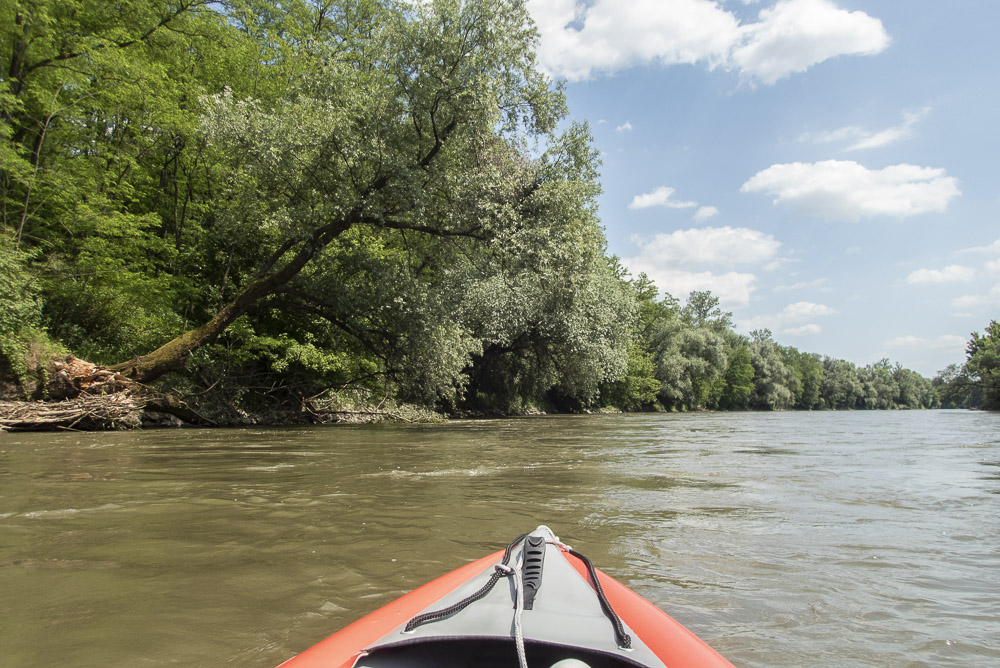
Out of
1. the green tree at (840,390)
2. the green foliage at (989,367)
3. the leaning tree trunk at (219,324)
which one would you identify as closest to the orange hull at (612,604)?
the leaning tree trunk at (219,324)

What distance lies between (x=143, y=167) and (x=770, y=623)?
18165 millimetres

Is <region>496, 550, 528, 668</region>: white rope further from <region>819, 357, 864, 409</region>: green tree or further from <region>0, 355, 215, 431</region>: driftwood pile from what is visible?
<region>819, 357, 864, 409</region>: green tree

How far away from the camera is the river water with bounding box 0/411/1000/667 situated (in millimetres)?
2145

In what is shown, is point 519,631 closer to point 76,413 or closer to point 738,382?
point 76,413

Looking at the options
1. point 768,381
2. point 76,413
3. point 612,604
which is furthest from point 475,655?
point 768,381

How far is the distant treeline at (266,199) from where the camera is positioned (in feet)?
37.0

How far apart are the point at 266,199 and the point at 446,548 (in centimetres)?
1115

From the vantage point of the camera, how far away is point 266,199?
12.4m

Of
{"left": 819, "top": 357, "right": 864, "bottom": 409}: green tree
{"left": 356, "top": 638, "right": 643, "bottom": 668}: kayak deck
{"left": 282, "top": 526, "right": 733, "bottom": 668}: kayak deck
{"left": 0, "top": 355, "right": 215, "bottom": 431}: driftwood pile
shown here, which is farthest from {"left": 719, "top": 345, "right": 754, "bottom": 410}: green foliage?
{"left": 356, "top": 638, "right": 643, "bottom": 668}: kayak deck

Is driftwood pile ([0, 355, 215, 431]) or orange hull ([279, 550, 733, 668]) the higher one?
orange hull ([279, 550, 733, 668])

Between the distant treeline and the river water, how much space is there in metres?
5.89

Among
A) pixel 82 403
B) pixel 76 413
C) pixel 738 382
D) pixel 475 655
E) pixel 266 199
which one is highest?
pixel 266 199

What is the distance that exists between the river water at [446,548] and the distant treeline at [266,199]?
19.3ft

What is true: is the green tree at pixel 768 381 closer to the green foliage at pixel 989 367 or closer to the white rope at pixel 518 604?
the green foliage at pixel 989 367
